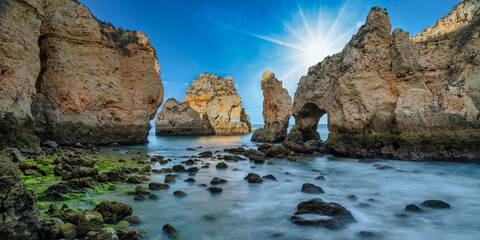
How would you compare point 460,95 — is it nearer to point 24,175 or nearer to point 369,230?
point 369,230

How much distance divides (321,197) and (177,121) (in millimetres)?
45080

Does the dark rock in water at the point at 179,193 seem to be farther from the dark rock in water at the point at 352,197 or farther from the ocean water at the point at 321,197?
the dark rock in water at the point at 352,197

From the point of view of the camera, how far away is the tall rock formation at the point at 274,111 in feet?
108

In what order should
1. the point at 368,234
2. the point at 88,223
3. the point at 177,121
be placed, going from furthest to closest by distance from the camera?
the point at 177,121 → the point at 368,234 → the point at 88,223

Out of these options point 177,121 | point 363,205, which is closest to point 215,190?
point 363,205

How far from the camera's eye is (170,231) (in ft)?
15.2

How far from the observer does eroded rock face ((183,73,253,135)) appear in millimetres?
55875

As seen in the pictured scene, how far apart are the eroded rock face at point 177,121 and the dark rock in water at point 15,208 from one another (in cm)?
4706

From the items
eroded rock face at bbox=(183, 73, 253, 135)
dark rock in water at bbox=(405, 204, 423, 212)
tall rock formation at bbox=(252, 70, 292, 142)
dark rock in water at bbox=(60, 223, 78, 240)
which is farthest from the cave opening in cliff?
eroded rock face at bbox=(183, 73, 253, 135)

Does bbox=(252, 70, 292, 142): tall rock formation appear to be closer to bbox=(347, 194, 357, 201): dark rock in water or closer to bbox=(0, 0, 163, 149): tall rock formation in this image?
bbox=(0, 0, 163, 149): tall rock formation

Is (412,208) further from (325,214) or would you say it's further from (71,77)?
(71,77)

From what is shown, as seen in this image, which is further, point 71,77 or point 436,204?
point 71,77

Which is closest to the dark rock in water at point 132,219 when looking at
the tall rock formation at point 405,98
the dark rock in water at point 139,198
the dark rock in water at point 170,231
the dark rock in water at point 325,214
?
the dark rock in water at point 170,231

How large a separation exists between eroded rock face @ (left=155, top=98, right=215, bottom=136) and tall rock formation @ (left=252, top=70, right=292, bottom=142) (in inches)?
764
